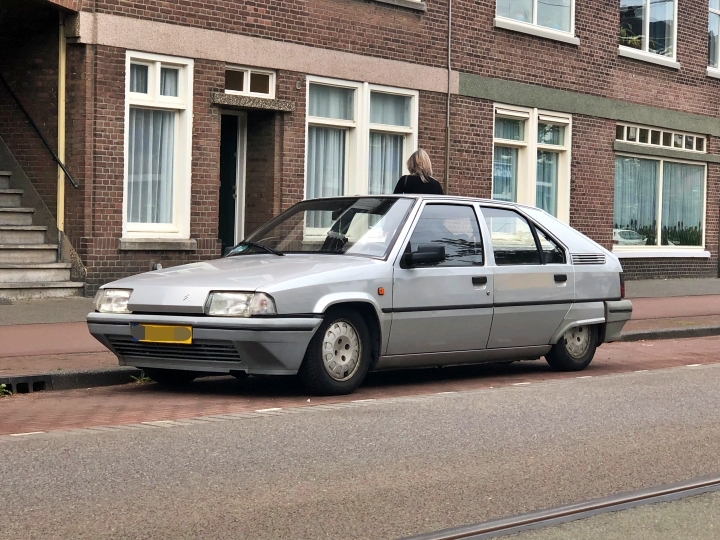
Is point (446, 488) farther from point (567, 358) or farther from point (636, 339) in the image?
point (636, 339)

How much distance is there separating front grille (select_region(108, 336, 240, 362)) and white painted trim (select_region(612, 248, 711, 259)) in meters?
16.1

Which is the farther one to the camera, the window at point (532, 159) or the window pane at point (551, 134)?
the window pane at point (551, 134)

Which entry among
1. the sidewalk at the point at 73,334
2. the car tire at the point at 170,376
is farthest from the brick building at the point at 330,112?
the car tire at the point at 170,376

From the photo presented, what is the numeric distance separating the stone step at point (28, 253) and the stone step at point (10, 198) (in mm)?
965

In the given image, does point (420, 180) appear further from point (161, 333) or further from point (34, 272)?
point (34, 272)

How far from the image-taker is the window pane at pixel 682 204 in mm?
26000

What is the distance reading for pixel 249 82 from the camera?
17328 mm

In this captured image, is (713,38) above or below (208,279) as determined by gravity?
above

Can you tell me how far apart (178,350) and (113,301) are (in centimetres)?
68

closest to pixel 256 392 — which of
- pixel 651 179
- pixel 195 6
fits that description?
pixel 195 6

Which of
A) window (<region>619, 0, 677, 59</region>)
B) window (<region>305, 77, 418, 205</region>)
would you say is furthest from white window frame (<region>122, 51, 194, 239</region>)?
window (<region>619, 0, 677, 59</region>)

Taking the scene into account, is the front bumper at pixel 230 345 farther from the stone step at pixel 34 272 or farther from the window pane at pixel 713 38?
the window pane at pixel 713 38

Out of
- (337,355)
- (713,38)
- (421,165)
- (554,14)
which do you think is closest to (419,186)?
(421,165)

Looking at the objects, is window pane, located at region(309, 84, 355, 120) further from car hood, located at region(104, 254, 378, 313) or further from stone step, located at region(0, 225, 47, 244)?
car hood, located at region(104, 254, 378, 313)
